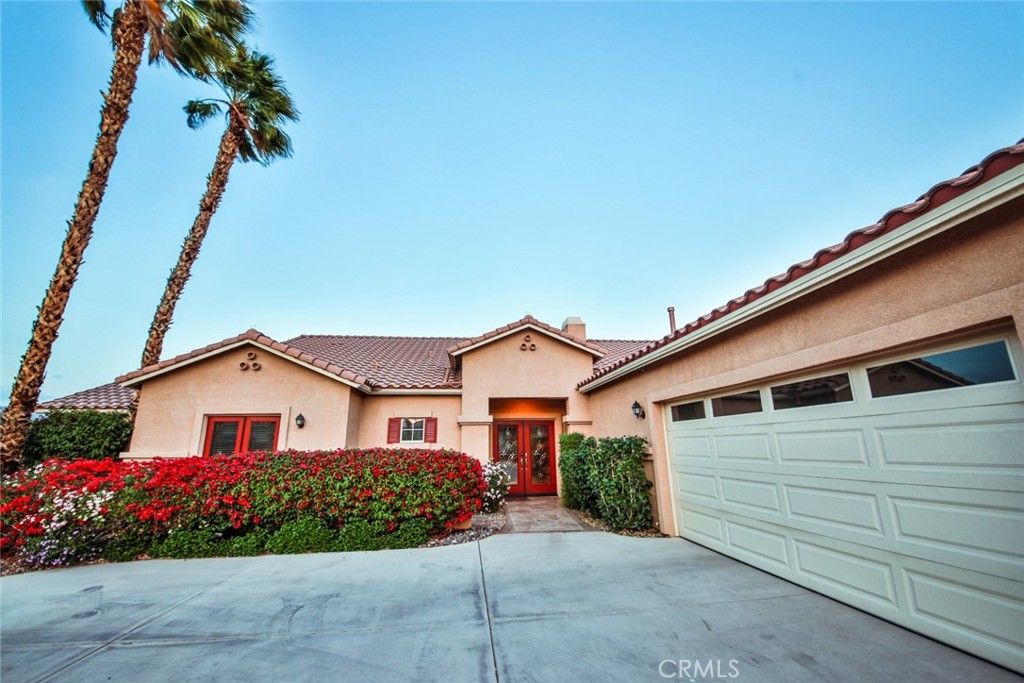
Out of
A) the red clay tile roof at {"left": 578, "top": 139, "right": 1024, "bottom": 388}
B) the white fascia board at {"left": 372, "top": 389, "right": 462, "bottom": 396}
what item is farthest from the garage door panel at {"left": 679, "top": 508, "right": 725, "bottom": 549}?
the white fascia board at {"left": 372, "top": 389, "right": 462, "bottom": 396}

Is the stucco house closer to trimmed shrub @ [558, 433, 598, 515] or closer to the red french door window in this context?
trimmed shrub @ [558, 433, 598, 515]

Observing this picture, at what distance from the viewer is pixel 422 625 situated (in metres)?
4.07

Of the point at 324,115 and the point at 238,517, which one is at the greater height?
the point at 324,115

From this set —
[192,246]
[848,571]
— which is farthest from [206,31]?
[848,571]

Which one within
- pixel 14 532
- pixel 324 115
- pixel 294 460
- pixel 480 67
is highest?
pixel 480 67

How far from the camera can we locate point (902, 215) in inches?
132

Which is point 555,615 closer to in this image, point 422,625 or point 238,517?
point 422,625

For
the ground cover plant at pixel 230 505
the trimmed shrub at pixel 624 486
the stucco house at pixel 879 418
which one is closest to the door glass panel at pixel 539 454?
the trimmed shrub at pixel 624 486

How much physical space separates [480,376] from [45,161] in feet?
45.3

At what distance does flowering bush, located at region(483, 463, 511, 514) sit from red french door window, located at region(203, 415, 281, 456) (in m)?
5.54

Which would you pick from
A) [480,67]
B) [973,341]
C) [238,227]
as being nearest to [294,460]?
[973,341]

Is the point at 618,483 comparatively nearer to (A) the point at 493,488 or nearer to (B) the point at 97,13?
(A) the point at 493,488

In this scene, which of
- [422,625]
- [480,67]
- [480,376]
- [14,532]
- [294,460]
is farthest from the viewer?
[480,67]

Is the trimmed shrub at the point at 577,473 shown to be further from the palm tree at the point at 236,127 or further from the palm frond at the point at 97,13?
the palm frond at the point at 97,13
